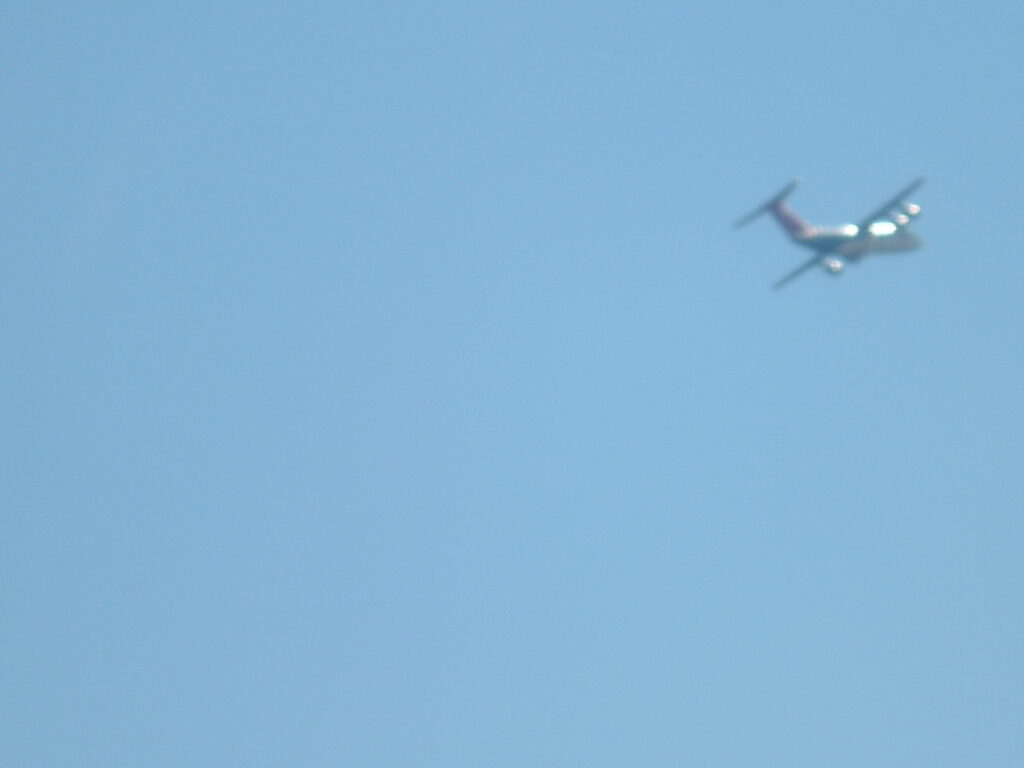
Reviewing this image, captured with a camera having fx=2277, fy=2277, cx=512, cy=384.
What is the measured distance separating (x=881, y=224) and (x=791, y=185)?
2886 mm

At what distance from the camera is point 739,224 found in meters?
66.5

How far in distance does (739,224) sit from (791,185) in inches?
76.9

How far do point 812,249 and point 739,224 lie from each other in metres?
2.39

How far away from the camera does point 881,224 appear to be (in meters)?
66.0

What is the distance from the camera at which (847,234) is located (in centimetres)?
6525

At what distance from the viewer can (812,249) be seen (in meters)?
65.4

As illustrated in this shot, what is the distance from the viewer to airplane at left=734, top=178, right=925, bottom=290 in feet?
213

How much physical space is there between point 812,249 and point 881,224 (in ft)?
7.48

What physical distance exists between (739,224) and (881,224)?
13.4 ft

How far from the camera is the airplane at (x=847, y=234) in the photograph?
2559 inches
